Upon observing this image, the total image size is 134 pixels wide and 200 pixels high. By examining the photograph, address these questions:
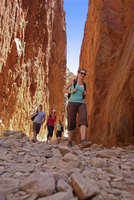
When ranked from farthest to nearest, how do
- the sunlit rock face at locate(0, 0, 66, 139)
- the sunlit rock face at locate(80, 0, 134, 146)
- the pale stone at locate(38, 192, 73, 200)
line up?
the sunlit rock face at locate(0, 0, 66, 139), the sunlit rock face at locate(80, 0, 134, 146), the pale stone at locate(38, 192, 73, 200)

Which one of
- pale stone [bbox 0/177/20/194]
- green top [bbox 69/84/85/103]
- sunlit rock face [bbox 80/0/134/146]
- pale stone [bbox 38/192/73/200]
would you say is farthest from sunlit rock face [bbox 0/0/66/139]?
pale stone [bbox 38/192/73/200]

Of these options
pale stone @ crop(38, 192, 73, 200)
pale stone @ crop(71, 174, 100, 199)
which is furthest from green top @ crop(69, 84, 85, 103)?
pale stone @ crop(38, 192, 73, 200)

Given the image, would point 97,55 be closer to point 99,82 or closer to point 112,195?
point 99,82

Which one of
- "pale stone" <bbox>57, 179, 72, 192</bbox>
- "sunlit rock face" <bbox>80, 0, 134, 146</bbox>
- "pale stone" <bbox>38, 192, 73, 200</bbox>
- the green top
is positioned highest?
"sunlit rock face" <bbox>80, 0, 134, 146</bbox>

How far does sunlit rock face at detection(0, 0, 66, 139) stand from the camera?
1418cm

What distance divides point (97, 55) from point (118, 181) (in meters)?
6.04

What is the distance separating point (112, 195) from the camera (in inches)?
51.5

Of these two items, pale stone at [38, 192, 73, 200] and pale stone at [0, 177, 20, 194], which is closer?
pale stone at [38, 192, 73, 200]

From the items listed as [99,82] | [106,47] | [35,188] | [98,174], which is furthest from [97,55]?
[35,188]

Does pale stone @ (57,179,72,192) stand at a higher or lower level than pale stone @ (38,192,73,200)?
higher

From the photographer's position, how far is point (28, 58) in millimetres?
17969

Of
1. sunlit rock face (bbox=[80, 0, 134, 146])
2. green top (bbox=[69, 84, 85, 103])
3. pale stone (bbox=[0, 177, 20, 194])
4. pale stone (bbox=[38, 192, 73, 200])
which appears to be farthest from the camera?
sunlit rock face (bbox=[80, 0, 134, 146])

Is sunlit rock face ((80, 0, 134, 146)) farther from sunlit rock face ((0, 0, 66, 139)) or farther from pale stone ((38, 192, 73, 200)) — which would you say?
sunlit rock face ((0, 0, 66, 139))

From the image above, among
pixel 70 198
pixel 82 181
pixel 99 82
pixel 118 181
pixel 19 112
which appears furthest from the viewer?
pixel 19 112
